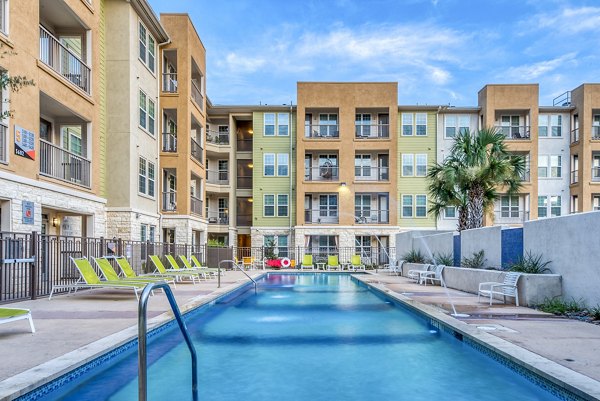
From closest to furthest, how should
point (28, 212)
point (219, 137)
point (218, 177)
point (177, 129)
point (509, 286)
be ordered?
point (509, 286)
point (28, 212)
point (177, 129)
point (219, 137)
point (218, 177)

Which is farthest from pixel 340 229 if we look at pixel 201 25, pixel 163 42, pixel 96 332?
pixel 201 25

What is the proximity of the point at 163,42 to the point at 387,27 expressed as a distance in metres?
25.3

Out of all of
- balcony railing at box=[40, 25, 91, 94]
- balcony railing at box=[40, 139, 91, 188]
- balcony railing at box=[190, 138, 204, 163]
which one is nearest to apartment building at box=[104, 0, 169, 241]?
balcony railing at box=[40, 25, 91, 94]

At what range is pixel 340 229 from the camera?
31484 mm

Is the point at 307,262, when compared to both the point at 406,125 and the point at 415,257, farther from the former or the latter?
the point at 406,125

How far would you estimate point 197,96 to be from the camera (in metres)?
26.8

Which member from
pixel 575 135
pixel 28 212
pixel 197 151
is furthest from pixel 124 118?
pixel 575 135

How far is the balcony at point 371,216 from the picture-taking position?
31.9 m

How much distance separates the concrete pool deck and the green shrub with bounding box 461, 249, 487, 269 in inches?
116

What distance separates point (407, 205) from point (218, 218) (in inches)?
542

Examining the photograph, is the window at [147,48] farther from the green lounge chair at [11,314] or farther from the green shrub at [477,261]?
the green lounge chair at [11,314]

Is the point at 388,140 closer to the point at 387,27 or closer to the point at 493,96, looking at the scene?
the point at 493,96

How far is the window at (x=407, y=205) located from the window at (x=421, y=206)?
42cm

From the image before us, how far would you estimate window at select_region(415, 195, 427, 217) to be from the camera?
32875 millimetres
